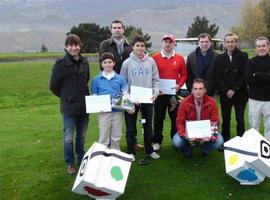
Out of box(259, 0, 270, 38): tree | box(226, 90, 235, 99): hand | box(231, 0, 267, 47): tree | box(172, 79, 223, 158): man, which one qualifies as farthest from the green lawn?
box(259, 0, 270, 38): tree

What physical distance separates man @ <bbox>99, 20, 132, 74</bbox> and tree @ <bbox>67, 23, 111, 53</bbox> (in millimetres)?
43591

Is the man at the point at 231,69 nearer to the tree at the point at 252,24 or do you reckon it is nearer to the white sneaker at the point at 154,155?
the white sneaker at the point at 154,155

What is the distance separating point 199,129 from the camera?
7840mm

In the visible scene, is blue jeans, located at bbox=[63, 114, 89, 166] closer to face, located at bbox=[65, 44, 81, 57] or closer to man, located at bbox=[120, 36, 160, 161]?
man, located at bbox=[120, 36, 160, 161]

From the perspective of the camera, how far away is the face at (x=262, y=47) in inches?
314

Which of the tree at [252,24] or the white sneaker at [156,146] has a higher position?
the tree at [252,24]

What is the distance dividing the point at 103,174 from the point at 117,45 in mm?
2780

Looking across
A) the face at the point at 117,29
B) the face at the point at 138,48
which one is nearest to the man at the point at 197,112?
the face at the point at 138,48

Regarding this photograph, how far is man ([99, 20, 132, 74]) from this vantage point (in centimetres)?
832

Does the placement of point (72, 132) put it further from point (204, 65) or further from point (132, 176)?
point (204, 65)

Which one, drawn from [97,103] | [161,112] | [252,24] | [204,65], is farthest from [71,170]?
[252,24]

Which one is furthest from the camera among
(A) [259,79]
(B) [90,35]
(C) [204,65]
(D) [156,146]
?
(B) [90,35]

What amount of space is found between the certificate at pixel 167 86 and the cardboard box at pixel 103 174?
202 cm

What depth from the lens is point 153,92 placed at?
8164 mm
